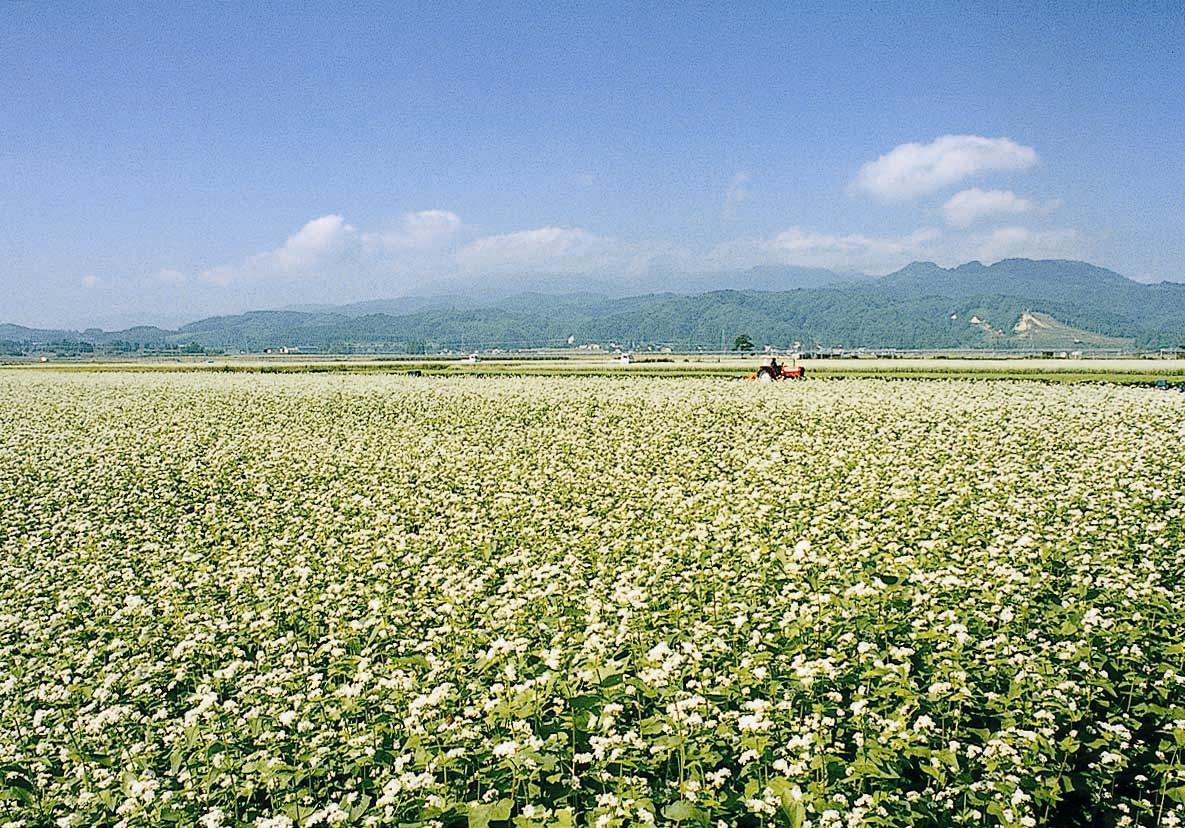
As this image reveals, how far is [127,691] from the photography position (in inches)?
285

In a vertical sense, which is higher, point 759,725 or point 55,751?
point 759,725

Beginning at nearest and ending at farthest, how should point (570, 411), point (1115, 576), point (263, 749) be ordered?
point (263, 749)
point (1115, 576)
point (570, 411)

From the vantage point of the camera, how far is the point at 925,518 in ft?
39.4

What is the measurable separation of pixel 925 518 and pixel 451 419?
1970 cm

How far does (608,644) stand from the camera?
7422mm

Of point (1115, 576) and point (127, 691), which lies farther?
point (1115, 576)

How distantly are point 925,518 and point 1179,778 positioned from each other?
23.1 ft

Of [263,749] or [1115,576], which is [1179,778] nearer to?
[1115,576]

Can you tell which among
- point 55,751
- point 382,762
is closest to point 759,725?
point 382,762

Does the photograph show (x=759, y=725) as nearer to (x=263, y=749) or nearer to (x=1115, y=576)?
(x=263, y=749)

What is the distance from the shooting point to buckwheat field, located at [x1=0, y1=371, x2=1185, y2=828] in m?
5.26

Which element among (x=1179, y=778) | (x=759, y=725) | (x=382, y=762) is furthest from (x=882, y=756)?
(x=382, y=762)

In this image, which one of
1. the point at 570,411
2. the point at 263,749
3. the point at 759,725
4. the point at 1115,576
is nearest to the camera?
the point at 759,725

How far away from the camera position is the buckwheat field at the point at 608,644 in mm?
5258
